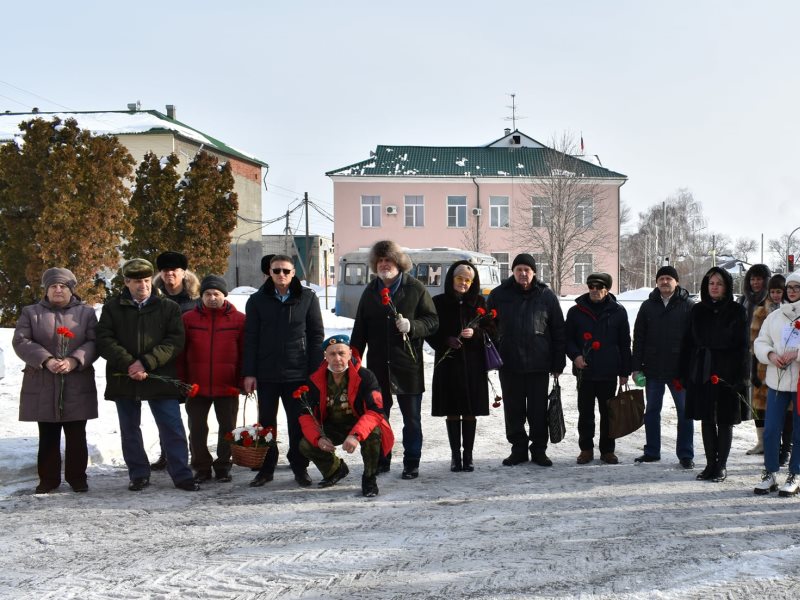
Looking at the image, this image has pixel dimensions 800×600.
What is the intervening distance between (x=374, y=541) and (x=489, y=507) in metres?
1.17

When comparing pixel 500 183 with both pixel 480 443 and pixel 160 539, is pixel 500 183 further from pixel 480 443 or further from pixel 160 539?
pixel 160 539

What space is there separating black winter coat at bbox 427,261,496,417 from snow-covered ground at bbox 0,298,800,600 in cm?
59

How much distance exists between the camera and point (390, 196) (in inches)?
1829

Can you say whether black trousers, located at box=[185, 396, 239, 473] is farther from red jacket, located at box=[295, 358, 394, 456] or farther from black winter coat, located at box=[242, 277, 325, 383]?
red jacket, located at box=[295, 358, 394, 456]

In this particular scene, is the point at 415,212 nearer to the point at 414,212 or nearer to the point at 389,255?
the point at 414,212

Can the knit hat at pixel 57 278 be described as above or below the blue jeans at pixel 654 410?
above

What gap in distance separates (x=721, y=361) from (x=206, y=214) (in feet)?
93.4

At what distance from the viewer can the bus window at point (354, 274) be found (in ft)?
101

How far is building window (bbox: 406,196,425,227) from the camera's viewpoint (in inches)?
1842

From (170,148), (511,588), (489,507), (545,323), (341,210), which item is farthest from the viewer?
(170,148)

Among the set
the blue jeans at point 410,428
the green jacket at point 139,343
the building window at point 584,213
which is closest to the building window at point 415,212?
the building window at point 584,213

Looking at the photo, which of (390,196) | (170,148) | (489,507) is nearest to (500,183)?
(390,196)

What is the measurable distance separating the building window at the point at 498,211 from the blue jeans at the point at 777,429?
4061 cm

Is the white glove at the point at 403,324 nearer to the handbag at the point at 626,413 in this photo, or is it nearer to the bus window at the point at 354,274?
the handbag at the point at 626,413
